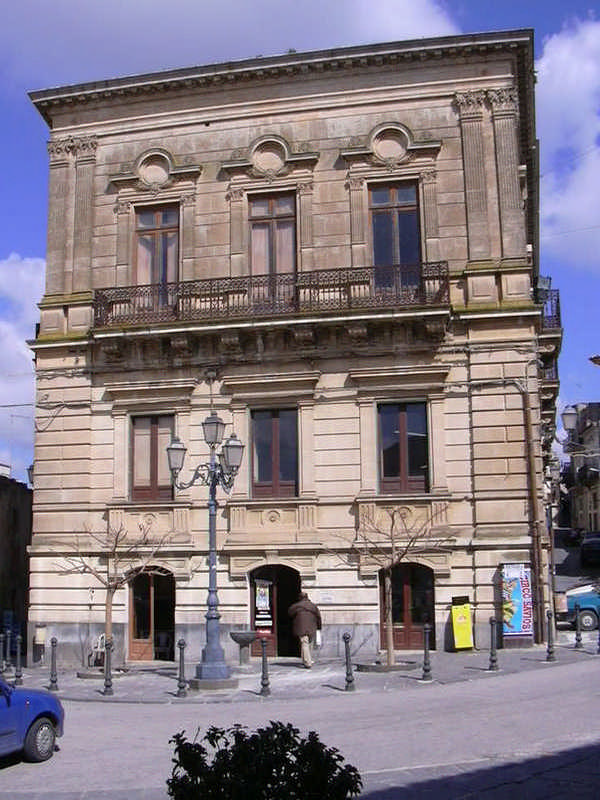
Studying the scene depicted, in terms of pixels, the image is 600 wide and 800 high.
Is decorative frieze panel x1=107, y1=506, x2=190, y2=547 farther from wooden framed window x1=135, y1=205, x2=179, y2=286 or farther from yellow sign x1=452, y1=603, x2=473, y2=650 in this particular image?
yellow sign x1=452, y1=603, x2=473, y2=650

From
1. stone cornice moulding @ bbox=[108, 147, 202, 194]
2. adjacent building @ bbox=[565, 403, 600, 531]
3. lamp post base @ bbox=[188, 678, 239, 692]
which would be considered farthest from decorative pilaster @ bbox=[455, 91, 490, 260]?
adjacent building @ bbox=[565, 403, 600, 531]

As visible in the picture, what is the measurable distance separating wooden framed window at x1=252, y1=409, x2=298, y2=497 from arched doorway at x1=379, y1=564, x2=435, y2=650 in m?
3.30

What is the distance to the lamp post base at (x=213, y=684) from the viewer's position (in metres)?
18.4

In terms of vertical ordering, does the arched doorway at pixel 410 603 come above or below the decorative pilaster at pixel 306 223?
below

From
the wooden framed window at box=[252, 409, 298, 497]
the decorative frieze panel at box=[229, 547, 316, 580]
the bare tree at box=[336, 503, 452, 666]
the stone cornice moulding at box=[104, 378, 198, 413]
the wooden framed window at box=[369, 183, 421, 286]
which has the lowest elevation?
the decorative frieze panel at box=[229, 547, 316, 580]

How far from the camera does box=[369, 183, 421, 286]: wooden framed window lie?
80.5 feet

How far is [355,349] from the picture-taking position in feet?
78.4

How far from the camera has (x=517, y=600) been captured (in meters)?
22.3

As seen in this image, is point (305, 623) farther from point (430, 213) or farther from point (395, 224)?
point (430, 213)

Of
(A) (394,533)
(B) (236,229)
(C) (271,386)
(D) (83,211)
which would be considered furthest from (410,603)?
(D) (83,211)

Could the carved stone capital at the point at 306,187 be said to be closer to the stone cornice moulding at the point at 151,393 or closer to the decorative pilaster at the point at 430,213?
the decorative pilaster at the point at 430,213

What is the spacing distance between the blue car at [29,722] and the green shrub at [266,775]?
6914 millimetres

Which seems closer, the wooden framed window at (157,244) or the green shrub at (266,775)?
the green shrub at (266,775)

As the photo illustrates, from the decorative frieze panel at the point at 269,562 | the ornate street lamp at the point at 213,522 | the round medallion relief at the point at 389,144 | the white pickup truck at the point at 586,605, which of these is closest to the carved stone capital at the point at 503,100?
the round medallion relief at the point at 389,144
